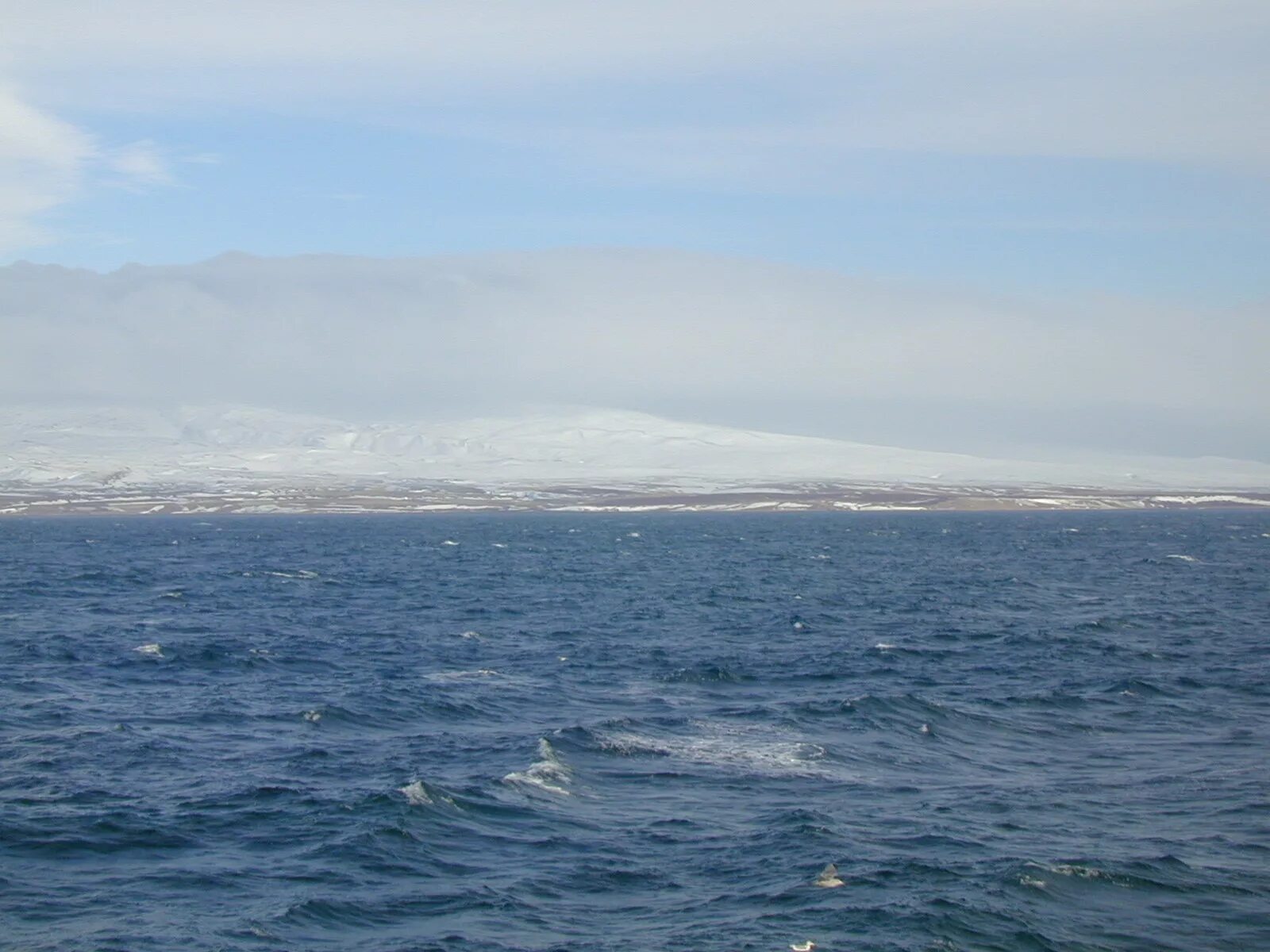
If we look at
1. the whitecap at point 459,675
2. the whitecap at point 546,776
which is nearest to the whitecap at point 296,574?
the whitecap at point 459,675

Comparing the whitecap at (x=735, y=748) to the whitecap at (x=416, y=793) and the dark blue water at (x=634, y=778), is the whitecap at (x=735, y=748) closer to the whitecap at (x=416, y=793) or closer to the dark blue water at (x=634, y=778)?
the dark blue water at (x=634, y=778)

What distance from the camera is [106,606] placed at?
72312mm

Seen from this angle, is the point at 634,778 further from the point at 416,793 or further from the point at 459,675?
the point at 459,675

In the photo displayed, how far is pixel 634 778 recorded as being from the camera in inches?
1257

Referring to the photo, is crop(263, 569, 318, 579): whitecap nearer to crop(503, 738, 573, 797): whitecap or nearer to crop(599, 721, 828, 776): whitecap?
crop(599, 721, 828, 776): whitecap

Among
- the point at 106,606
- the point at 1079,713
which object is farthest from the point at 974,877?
the point at 106,606

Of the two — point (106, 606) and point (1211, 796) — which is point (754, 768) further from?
point (106, 606)

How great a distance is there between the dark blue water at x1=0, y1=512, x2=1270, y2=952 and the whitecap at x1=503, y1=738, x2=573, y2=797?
0.36 feet

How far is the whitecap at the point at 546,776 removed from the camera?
3095 centimetres

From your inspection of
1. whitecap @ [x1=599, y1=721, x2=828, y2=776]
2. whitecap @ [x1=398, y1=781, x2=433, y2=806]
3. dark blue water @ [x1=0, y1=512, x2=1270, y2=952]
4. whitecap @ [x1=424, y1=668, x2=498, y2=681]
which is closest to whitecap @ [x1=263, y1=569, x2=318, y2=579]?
dark blue water @ [x1=0, y1=512, x2=1270, y2=952]

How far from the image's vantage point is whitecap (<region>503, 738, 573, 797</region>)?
31.0 meters

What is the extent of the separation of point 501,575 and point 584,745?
64.5m

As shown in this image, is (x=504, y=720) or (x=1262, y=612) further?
(x=1262, y=612)

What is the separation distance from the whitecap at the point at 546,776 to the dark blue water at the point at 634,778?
0.11 m
